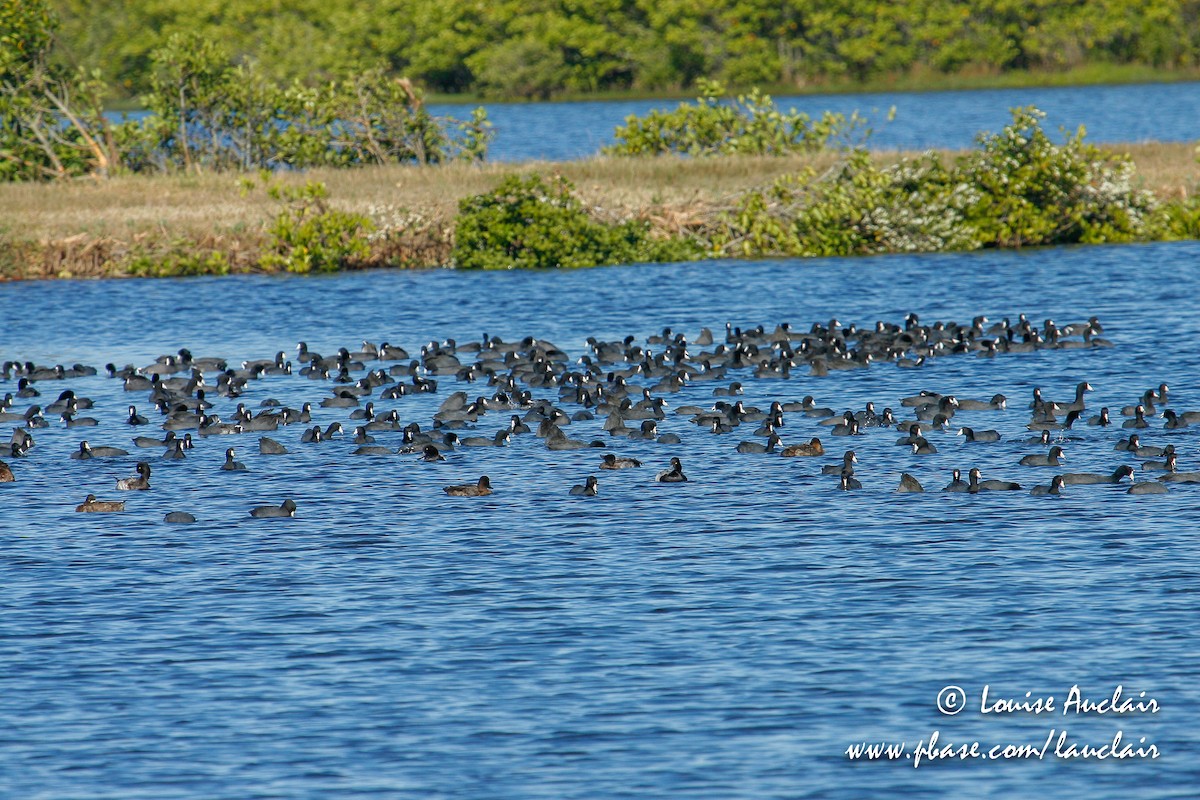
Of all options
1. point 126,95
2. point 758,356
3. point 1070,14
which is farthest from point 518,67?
point 758,356

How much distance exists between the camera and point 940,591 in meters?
19.4

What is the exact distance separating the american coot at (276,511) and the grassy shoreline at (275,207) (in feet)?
88.5

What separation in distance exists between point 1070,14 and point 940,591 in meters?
115

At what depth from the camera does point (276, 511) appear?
936 inches

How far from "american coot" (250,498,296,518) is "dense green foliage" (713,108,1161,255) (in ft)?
93.1

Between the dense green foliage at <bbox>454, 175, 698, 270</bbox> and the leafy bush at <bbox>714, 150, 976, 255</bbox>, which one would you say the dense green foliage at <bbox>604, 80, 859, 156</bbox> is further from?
the dense green foliage at <bbox>454, 175, 698, 270</bbox>

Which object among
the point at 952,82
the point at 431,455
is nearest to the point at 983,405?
the point at 431,455

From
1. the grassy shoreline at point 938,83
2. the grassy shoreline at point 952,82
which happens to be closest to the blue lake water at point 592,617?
the grassy shoreline at point 952,82

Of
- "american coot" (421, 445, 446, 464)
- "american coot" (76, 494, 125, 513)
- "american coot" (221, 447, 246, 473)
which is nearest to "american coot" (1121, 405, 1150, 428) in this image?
"american coot" (421, 445, 446, 464)

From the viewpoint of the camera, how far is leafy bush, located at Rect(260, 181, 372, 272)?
49.0 m

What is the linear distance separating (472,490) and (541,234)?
25.8 meters

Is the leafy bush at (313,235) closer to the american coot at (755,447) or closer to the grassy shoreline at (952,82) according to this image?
the american coot at (755,447)

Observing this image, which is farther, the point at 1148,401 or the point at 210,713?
the point at 1148,401

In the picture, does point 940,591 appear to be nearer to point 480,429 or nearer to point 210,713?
point 210,713
